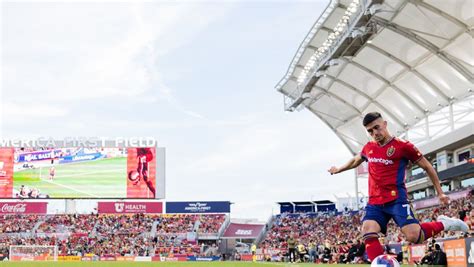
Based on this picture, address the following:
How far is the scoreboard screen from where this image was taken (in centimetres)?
5666

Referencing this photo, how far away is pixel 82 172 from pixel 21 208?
10782 millimetres

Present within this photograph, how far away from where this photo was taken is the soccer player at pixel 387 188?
796 centimetres

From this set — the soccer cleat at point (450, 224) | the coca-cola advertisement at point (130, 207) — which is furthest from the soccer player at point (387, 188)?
the coca-cola advertisement at point (130, 207)

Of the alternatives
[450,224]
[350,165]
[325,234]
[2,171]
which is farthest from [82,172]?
[450,224]

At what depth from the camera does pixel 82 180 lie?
57.3 metres

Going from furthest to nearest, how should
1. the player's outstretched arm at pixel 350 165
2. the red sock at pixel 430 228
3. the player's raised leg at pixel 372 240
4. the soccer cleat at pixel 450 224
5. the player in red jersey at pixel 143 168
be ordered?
the player in red jersey at pixel 143 168, the player's outstretched arm at pixel 350 165, the soccer cleat at pixel 450 224, the red sock at pixel 430 228, the player's raised leg at pixel 372 240

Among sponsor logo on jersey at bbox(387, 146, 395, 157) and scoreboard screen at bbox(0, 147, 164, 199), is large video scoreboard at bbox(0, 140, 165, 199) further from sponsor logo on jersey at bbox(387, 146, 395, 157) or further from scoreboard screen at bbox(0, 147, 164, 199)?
sponsor logo on jersey at bbox(387, 146, 395, 157)

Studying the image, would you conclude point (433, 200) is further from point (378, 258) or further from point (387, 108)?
point (378, 258)

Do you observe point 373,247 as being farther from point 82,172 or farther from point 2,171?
point 2,171

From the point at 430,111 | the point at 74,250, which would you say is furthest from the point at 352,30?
the point at 74,250

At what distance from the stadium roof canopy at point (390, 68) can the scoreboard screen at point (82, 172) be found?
18817 mm

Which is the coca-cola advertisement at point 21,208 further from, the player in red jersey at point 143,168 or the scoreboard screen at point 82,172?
the player in red jersey at point 143,168

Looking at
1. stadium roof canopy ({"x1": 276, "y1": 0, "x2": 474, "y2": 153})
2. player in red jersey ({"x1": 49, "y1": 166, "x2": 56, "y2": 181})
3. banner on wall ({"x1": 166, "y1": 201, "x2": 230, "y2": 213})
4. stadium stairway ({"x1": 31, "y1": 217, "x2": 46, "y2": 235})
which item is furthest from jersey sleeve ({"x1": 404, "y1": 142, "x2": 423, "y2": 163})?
banner on wall ({"x1": 166, "y1": 201, "x2": 230, "y2": 213})

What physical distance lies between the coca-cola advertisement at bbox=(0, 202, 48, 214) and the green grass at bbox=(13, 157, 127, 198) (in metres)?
7.39
